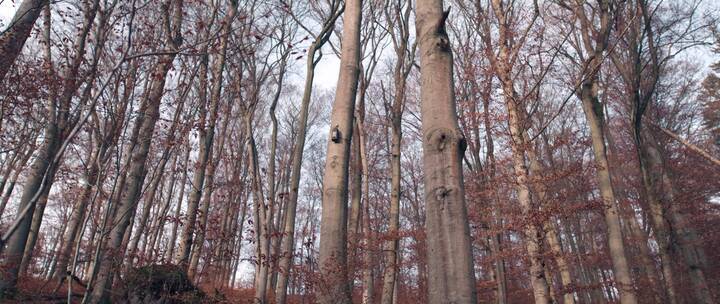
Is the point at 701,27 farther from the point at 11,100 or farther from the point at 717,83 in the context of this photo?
the point at 11,100

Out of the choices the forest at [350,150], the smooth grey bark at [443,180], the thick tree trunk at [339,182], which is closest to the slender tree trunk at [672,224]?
the forest at [350,150]

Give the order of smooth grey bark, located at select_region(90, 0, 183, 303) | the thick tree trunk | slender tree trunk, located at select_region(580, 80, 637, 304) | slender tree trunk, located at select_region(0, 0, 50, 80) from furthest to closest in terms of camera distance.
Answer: slender tree trunk, located at select_region(580, 80, 637, 304)
smooth grey bark, located at select_region(90, 0, 183, 303)
slender tree trunk, located at select_region(0, 0, 50, 80)
the thick tree trunk

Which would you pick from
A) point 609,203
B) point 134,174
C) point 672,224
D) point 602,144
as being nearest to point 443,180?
point 134,174

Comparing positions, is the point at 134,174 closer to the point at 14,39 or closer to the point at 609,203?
the point at 14,39

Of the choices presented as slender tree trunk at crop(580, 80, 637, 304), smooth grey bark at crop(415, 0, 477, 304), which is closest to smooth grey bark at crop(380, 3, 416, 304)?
slender tree trunk at crop(580, 80, 637, 304)

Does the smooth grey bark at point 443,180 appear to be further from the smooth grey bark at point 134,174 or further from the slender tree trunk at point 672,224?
the slender tree trunk at point 672,224

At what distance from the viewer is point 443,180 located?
2154 mm

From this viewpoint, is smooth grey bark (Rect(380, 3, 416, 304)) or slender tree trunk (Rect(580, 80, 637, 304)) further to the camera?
smooth grey bark (Rect(380, 3, 416, 304))

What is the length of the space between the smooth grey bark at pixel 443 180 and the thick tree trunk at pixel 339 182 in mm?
1655

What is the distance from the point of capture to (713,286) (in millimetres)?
13586

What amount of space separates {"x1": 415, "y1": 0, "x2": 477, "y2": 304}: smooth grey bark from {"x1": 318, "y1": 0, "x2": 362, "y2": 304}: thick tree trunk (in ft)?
5.43

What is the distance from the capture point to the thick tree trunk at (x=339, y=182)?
12.2 ft

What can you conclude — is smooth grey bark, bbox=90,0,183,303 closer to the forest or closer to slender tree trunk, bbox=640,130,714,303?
the forest

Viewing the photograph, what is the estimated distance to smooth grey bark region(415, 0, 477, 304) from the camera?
1989mm
